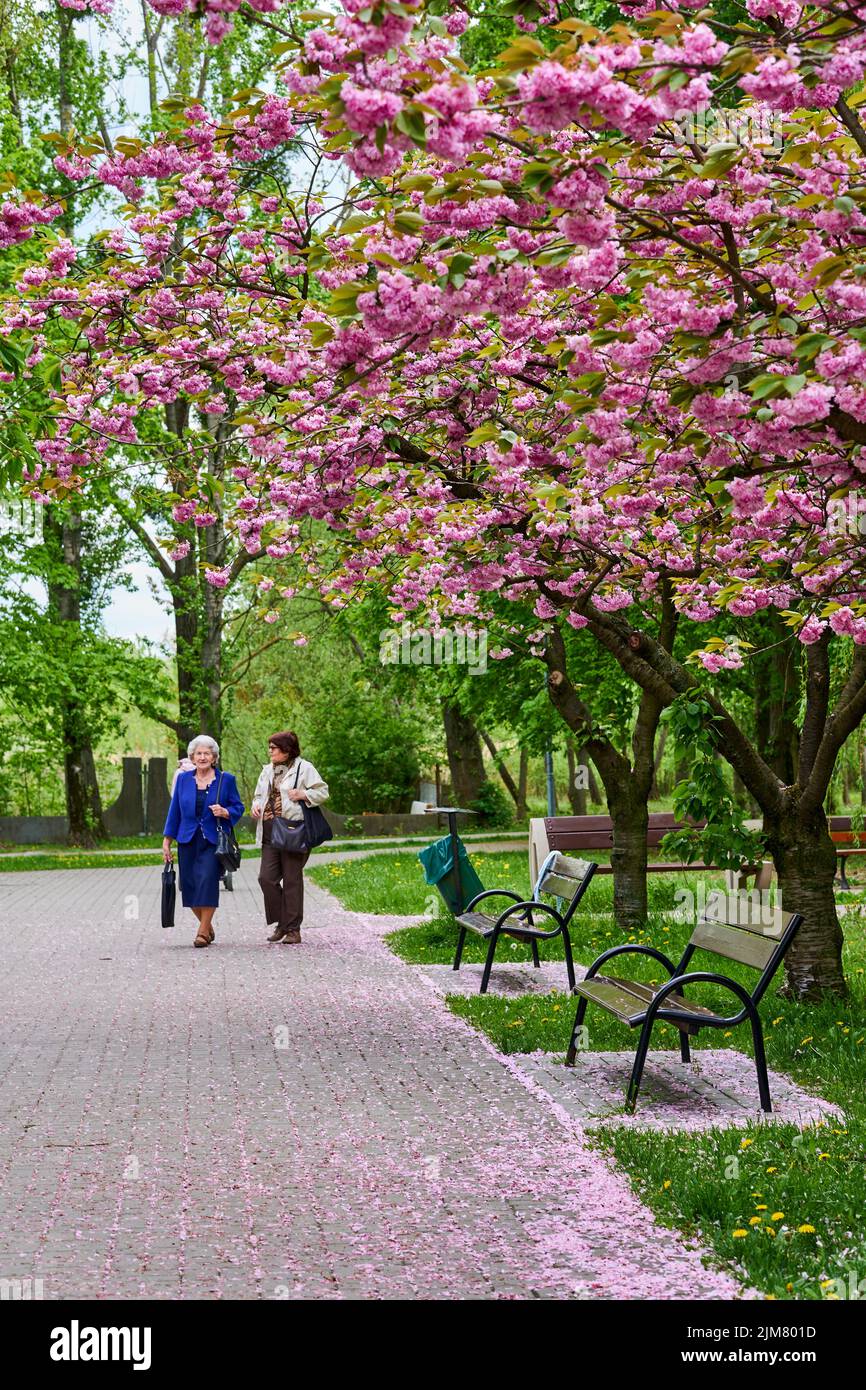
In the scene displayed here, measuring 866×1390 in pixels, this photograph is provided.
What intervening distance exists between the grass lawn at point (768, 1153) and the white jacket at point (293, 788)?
195 cm

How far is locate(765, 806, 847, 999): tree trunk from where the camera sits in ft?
30.3

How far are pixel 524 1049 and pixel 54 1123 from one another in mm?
2687

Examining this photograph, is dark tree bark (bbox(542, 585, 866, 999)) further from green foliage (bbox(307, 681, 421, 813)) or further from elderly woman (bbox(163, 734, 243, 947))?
green foliage (bbox(307, 681, 421, 813))

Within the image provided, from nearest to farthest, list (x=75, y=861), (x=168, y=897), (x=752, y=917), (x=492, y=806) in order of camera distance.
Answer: (x=752, y=917)
(x=168, y=897)
(x=75, y=861)
(x=492, y=806)

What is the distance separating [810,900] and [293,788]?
564cm

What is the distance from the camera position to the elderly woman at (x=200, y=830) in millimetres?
13188

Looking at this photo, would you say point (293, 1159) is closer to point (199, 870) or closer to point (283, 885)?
point (199, 870)

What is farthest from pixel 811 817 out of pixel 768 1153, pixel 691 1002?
pixel 768 1153

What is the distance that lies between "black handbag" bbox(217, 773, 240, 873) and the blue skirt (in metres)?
0.06

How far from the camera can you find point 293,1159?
614cm

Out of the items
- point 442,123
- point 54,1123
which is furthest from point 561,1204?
point 442,123

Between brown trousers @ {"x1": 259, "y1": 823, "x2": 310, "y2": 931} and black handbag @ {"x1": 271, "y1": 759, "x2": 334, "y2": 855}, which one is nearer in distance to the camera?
black handbag @ {"x1": 271, "y1": 759, "x2": 334, "y2": 855}

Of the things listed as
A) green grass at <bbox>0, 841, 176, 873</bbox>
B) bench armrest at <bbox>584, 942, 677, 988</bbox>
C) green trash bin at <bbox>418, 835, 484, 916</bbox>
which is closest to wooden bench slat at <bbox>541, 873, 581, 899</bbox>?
green trash bin at <bbox>418, 835, 484, 916</bbox>

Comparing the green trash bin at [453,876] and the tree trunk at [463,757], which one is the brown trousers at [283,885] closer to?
the green trash bin at [453,876]
